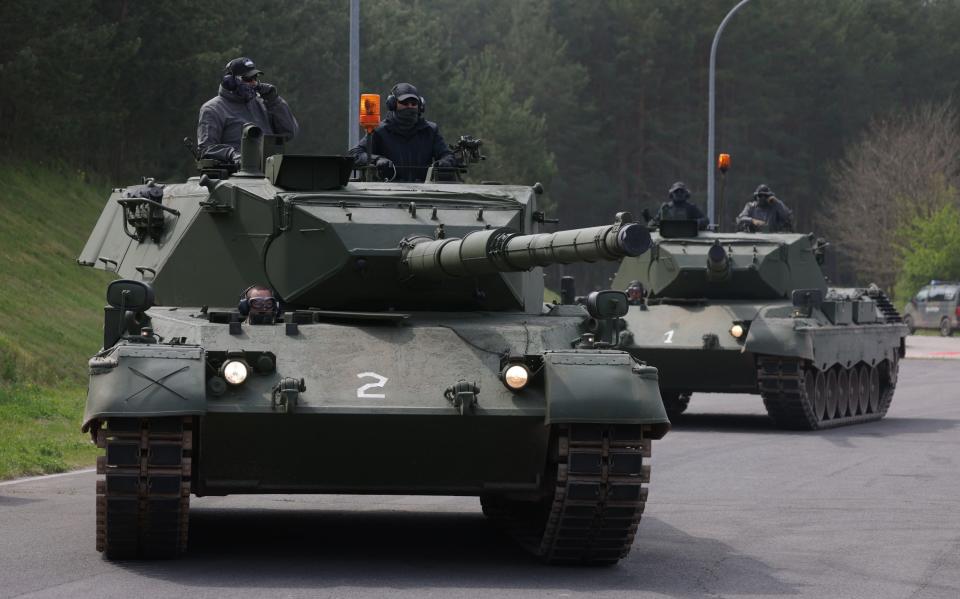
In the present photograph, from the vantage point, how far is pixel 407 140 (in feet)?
45.2

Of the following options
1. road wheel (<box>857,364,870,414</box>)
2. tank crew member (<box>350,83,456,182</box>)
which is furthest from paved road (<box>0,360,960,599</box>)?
road wheel (<box>857,364,870,414</box>)

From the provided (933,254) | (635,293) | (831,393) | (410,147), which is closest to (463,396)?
(410,147)

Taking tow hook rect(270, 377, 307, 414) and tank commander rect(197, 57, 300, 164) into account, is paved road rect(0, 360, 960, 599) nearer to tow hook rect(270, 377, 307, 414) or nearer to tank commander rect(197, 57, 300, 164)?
tow hook rect(270, 377, 307, 414)

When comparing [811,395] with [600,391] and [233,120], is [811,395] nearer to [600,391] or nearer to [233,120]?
[233,120]

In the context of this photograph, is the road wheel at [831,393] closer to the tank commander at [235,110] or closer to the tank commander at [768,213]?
the tank commander at [768,213]

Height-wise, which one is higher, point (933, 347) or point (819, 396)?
point (933, 347)

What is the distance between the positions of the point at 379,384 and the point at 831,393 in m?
13.2

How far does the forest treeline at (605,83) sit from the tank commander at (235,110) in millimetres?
25266

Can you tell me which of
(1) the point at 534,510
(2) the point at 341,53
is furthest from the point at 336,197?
(2) the point at 341,53

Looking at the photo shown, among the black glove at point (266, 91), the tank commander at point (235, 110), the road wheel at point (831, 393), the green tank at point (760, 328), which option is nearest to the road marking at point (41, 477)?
the tank commander at point (235, 110)

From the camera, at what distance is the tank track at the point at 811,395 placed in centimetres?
2080

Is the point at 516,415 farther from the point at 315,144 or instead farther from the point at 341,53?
the point at 341,53

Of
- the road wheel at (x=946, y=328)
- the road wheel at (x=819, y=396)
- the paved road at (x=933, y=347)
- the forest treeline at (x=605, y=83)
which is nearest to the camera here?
the road wheel at (x=819, y=396)

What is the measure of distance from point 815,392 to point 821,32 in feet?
207
